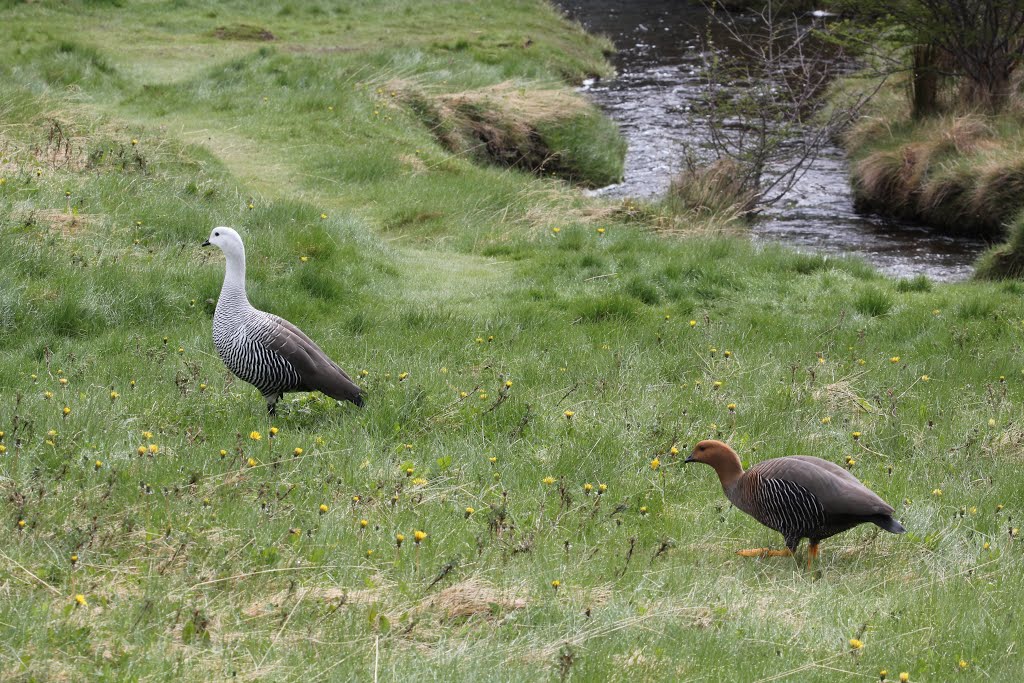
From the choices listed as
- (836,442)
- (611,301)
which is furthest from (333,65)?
(836,442)

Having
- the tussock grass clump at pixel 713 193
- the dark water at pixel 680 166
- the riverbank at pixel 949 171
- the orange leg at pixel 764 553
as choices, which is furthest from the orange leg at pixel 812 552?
the riverbank at pixel 949 171

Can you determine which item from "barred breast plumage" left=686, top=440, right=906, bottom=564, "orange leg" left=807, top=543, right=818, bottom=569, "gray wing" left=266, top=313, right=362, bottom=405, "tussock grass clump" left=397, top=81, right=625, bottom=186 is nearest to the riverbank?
"tussock grass clump" left=397, top=81, right=625, bottom=186

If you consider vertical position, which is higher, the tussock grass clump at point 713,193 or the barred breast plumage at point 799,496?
the barred breast plumage at point 799,496

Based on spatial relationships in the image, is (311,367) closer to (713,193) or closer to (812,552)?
(812,552)

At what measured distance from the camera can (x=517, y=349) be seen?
995cm

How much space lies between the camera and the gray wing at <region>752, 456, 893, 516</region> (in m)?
5.63

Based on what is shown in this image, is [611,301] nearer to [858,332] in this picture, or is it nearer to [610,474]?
[858,332]

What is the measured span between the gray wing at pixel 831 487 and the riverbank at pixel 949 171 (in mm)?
11584

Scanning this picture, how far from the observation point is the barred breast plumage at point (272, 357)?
295 inches

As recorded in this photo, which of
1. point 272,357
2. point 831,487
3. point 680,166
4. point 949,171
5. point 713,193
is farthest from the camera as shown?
point 680,166

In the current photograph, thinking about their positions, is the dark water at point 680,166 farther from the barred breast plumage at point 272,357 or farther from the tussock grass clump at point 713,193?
the barred breast plumage at point 272,357

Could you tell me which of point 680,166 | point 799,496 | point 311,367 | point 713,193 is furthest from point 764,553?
point 680,166

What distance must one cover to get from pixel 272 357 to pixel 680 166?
13107mm

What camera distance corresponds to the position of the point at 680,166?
761 inches
